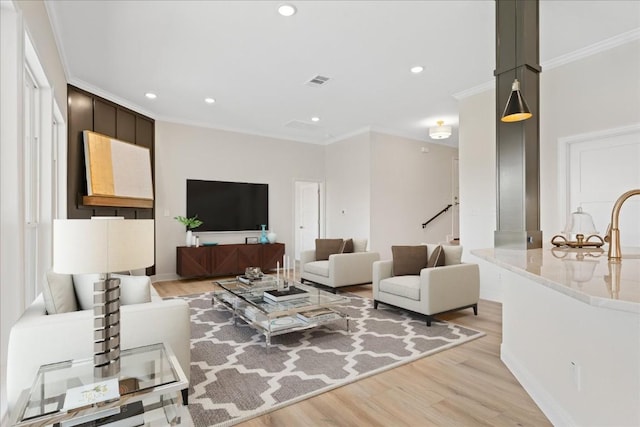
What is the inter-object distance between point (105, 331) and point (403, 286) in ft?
9.40

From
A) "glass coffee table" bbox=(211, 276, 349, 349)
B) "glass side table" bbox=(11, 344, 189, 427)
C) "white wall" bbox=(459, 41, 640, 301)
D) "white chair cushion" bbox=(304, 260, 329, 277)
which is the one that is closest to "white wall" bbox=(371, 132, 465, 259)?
"white chair cushion" bbox=(304, 260, 329, 277)

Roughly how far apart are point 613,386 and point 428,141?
6.75 m

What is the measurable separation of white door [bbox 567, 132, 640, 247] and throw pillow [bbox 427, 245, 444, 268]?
1514 mm

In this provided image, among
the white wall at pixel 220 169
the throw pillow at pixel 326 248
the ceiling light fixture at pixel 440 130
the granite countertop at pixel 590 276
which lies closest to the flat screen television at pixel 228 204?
the white wall at pixel 220 169

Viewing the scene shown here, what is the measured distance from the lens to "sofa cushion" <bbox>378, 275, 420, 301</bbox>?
3.62 m

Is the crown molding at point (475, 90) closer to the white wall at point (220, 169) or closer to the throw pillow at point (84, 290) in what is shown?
the white wall at point (220, 169)

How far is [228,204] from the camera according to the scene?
6.66 m

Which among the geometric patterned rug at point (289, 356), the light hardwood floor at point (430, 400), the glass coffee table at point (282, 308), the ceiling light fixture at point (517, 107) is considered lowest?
the light hardwood floor at point (430, 400)

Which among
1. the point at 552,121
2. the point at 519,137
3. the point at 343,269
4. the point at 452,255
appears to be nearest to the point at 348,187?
the point at 343,269

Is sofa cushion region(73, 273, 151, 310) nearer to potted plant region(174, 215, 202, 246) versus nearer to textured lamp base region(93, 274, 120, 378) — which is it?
textured lamp base region(93, 274, 120, 378)

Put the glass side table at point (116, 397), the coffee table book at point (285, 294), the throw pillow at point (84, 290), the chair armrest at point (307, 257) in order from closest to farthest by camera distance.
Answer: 1. the glass side table at point (116, 397)
2. the throw pillow at point (84, 290)
3. the coffee table book at point (285, 294)
4. the chair armrest at point (307, 257)

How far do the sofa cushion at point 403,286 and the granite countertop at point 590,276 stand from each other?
5.52 ft

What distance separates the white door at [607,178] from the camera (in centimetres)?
345

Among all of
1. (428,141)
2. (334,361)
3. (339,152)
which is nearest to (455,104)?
(428,141)
